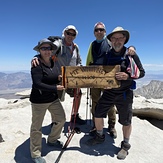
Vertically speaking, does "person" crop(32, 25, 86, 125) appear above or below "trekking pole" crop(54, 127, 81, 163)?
above

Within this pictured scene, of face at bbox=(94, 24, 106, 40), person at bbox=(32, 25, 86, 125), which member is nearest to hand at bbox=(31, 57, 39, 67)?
person at bbox=(32, 25, 86, 125)

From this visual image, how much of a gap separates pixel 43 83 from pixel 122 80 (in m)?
2.34

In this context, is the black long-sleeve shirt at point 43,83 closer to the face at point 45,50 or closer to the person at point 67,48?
the face at point 45,50

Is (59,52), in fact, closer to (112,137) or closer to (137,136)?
(112,137)

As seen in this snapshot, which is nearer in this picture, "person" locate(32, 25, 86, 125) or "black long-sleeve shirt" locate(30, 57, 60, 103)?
"black long-sleeve shirt" locate(30, 57, 60, 103)

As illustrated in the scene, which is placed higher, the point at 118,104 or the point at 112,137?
the point at 118,104

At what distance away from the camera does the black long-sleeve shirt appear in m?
4.84

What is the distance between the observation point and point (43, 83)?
16.1 feet

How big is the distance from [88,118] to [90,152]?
2.92 m

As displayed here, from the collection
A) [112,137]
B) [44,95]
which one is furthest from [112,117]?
[44,95]

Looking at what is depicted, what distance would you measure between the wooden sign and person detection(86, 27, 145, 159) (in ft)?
0.67

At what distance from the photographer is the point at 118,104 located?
5750mm

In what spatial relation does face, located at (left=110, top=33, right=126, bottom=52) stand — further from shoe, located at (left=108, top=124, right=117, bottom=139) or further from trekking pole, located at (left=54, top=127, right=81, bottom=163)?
trekking pole, located at (left=54, top=127, right=81, bottom=163)

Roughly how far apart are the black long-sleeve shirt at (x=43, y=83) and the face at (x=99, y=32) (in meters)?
1.98
